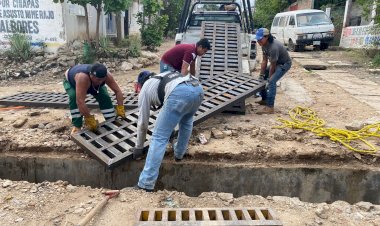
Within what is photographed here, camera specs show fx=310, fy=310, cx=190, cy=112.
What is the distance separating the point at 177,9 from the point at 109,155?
2186 centimetres

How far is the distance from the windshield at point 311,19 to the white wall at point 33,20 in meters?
9.91

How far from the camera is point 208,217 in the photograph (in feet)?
8.34

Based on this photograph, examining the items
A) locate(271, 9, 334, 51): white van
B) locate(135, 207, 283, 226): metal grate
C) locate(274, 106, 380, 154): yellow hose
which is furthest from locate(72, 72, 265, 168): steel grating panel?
locate(271, 9, 334, 51): white van

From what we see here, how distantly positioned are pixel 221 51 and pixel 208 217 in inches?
180

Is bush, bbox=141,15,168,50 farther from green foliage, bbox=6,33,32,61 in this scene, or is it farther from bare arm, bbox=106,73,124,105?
bare arm, bbox=106,73,124,105

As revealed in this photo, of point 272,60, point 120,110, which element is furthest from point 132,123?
point 272,60

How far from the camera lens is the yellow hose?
4.02 m

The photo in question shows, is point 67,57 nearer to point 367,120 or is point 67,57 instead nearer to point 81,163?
point 81,163

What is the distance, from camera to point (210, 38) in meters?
6.88

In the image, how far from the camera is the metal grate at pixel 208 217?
240 cm

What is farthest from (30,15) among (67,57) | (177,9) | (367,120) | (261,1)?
(261,1)

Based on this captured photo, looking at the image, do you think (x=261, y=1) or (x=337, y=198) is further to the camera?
(x=261, y=1)

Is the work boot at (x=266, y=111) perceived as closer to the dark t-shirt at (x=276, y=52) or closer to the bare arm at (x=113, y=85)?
the dark t-shirt at (x=276, y=52)

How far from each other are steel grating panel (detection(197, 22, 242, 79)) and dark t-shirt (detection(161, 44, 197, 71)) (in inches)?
43.7
